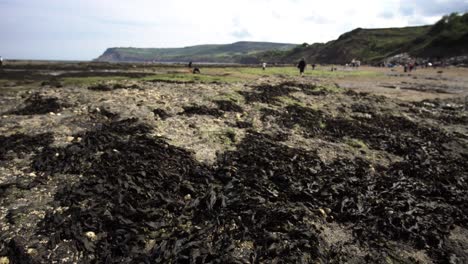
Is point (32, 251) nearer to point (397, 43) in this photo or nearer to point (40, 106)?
point (40, 106)

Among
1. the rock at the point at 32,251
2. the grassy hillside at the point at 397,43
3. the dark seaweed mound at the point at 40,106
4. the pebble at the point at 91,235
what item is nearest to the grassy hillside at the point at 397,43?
the grassy hillside at the point at 397,43

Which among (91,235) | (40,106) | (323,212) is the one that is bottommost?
(323,212)

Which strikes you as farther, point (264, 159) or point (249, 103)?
point (249, 103)

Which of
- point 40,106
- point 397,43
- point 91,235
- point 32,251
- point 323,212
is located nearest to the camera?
point 32,251

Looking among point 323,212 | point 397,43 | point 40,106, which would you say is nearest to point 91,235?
point 323,212

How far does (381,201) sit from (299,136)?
6359mm

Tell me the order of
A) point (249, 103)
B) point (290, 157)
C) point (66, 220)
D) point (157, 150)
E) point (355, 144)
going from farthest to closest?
point (249, 103), point (355, 144), point (290, 157), point (157, 150), point (66, 220)

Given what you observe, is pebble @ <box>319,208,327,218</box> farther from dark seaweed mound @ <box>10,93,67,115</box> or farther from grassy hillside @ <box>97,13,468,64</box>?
grassy hillside @ <box>97,13,468,64</box>

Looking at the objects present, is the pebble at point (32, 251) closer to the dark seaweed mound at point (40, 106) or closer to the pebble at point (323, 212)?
the pebble at point (323, 212)

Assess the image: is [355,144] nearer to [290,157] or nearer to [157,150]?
[290,157]

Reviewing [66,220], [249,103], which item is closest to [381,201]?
[66,220]

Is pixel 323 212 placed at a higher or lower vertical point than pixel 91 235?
lower

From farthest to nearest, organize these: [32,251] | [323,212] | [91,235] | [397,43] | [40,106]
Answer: [397,43] → [40,106] → [323,212] → [91,235] → [32,251]

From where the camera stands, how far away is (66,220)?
8.38 meters
